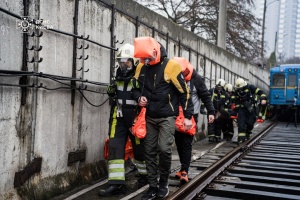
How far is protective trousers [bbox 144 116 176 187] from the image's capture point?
5004 millimetres

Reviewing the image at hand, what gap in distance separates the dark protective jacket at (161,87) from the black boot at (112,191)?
1.06m

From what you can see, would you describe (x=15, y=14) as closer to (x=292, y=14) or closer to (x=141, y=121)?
(x=141, y=121)

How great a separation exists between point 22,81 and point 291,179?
4.56m

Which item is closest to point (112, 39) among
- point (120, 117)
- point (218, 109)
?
point (120, 117)

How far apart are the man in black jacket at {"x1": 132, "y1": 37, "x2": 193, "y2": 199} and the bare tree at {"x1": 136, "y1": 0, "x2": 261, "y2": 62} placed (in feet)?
84.2

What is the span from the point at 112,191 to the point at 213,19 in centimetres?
2728

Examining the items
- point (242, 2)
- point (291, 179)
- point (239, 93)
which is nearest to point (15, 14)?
point (291, 179)

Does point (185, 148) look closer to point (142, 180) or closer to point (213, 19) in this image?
point (142, 180)

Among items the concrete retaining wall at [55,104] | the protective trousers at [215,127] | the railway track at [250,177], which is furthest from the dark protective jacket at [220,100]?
the concrete retaining wall at [55,104]

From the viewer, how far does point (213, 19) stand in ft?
102

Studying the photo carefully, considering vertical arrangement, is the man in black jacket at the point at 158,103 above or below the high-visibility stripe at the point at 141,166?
above

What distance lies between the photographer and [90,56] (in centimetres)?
616

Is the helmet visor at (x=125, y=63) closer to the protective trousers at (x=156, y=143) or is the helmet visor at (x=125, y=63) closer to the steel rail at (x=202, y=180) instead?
the protective trousers at (x=156, y=143)

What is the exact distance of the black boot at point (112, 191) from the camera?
5.23 m
